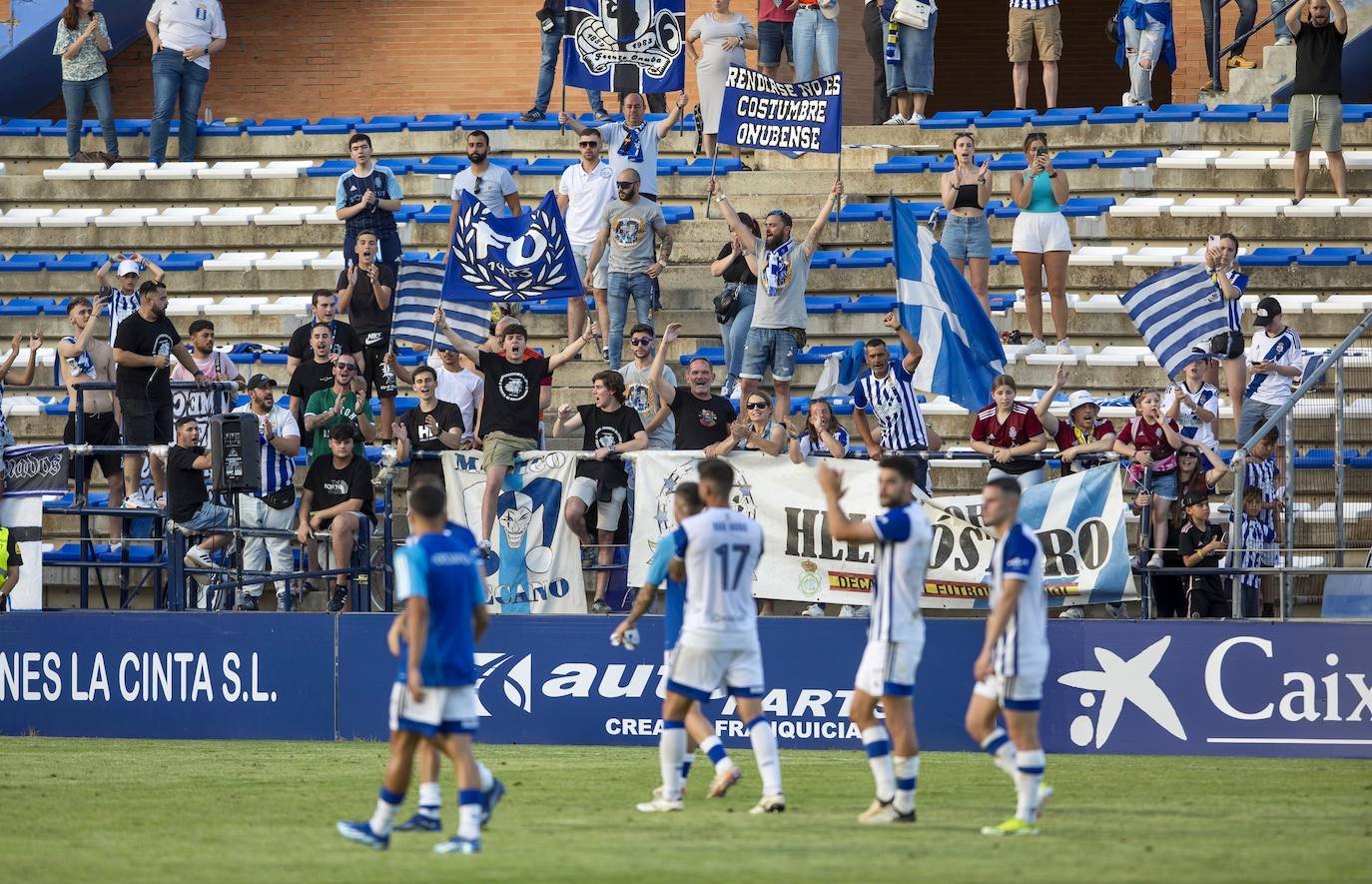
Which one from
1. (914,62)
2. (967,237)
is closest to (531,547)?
(967,237)

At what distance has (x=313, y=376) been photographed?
17188 millimetres

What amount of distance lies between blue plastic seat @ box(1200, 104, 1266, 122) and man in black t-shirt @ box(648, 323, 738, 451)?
347 inches

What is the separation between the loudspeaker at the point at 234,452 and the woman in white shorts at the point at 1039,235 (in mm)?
7882

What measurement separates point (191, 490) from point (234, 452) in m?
1.21

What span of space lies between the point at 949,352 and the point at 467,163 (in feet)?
28.5

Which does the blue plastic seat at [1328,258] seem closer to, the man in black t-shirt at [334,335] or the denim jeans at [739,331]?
the denim jeans at [739,331]

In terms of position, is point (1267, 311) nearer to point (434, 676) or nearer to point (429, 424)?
point (429, 424)

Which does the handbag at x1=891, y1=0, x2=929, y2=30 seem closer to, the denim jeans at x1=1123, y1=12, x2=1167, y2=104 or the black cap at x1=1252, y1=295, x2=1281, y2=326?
the denim jeans at x1=1123, y1=12, x2=1167, y2=104

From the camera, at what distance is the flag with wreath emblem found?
17844 mm

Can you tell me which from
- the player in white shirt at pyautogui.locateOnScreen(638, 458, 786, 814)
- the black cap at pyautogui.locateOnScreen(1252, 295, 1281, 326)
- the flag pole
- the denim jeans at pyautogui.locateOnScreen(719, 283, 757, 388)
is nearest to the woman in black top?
the denim jeans at pyautogui.locateOnScreen(719, 283, 757, 388)

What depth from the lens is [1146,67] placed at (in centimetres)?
2330

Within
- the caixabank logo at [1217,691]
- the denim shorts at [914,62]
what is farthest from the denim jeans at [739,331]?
the denim shorts at [914,62]

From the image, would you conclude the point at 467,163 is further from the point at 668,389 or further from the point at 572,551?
the point at 572,551

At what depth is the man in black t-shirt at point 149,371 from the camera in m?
17.2
